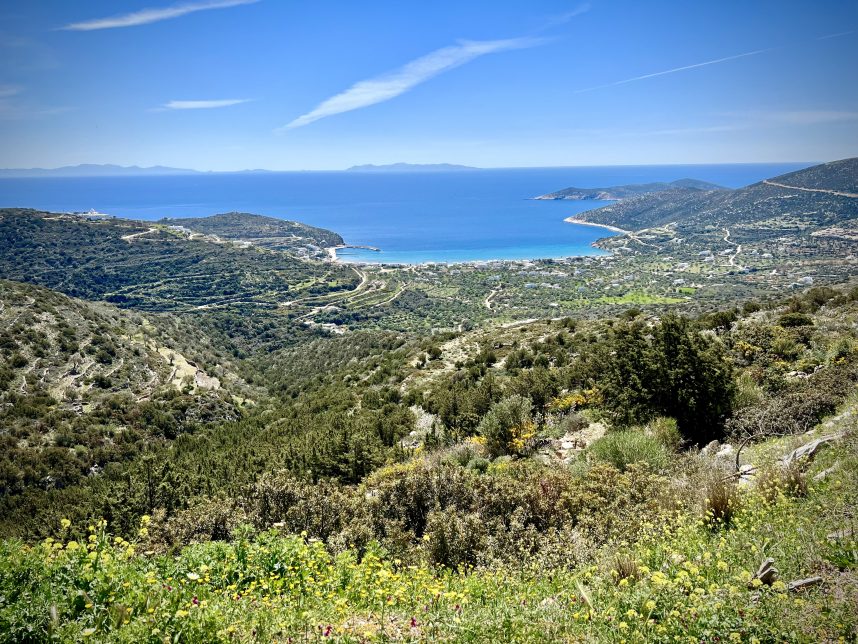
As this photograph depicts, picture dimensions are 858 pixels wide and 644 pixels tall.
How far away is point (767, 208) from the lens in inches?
4855

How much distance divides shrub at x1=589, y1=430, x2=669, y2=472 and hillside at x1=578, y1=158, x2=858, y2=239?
12767 cm

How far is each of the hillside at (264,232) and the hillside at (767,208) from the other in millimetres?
105288

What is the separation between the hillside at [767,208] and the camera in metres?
106

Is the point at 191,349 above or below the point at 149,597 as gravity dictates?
below

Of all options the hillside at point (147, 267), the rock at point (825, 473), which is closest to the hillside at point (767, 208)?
the hillside at point (147, 267)

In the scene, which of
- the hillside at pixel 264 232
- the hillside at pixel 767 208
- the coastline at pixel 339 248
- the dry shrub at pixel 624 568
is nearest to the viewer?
the dry shrub at pixel 624 568

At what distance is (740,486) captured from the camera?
191 inches

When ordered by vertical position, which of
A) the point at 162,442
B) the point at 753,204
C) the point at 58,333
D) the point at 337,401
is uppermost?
the point at 753,204

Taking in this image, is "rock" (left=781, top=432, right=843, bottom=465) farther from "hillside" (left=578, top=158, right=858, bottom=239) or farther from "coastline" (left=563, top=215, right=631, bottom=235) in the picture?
"coastline" (left=563, top=215, right=631, bottom=235)

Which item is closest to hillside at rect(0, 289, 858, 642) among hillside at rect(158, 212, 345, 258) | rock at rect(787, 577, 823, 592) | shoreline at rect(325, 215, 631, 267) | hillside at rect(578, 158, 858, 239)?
rock at rect(787, 577, 823, 592)

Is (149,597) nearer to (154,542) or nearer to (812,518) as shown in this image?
(154,542)

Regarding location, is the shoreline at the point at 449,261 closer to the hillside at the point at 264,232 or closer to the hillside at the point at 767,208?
the hillside at the point at 264,232

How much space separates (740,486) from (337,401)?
16473mm

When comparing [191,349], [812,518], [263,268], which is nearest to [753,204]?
[263,268]
